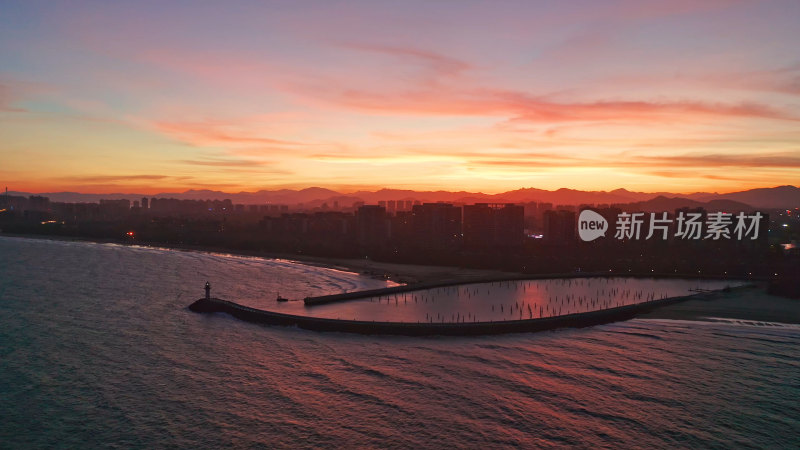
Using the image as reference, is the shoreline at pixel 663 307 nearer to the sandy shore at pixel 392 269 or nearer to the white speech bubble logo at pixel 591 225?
the sandy shore at pixel 392 269

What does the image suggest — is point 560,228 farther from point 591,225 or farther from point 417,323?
point 417,323

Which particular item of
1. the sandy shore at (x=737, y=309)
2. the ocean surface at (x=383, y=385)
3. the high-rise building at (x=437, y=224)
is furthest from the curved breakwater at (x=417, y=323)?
the high-rise building at (x=437, y=224)

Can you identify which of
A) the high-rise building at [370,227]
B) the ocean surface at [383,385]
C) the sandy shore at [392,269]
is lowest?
the ocean surface at [383,385]

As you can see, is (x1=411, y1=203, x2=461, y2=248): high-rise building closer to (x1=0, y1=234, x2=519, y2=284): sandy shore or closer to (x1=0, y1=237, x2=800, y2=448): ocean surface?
(x1=0, y1=234, x2=519, y2=284): sandy shore

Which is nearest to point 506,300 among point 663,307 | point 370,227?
point 663,307

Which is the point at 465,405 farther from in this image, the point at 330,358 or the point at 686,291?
the point at 686,291

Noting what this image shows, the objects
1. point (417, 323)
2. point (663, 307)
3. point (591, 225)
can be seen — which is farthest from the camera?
point (591, 225)

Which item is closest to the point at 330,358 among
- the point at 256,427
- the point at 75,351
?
the point at 256,427
